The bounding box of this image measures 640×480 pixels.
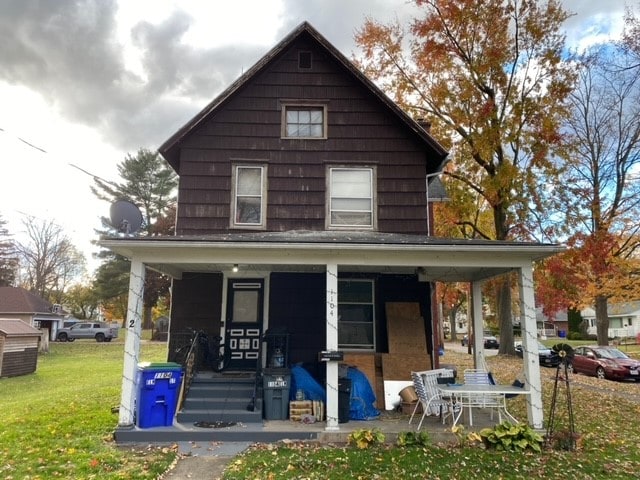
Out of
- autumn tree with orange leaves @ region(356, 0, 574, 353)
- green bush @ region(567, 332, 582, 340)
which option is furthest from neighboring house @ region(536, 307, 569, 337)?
autumn tree with orange leaves @ region(356, 0, 574, 353)

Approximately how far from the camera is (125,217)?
8.86 metres

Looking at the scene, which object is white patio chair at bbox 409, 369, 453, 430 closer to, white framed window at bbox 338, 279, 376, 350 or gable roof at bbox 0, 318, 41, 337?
white framed window at bbox 338, 279, 376, 350

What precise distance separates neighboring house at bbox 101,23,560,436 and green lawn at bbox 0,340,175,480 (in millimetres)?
2356

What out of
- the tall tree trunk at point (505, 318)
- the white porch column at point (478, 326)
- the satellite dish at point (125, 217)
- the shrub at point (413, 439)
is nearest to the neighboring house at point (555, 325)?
the tall tree trunk at point (505, 318)

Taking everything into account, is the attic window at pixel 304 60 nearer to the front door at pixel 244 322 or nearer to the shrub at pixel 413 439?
the front door at pixel 244 322

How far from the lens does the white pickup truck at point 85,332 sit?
32.4 m

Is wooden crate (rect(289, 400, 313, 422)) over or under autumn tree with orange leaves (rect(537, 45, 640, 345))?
under

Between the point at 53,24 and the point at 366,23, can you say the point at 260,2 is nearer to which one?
the point at 53,24

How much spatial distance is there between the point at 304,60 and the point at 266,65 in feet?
3.10

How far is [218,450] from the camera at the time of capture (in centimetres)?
625

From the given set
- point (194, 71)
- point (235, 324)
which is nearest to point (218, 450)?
point (235, 324)

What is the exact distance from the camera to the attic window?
10.2 metres

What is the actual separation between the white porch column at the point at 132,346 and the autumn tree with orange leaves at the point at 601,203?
17346 mm

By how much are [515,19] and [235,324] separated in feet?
53.7
